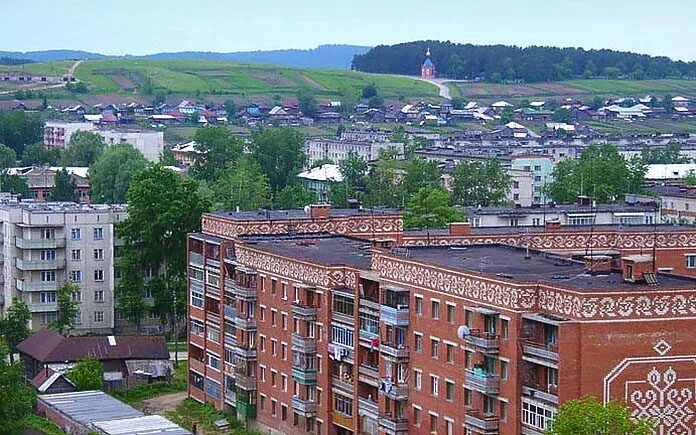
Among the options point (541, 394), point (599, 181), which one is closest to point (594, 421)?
point (541, 394)

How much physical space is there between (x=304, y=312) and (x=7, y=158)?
83998 mm

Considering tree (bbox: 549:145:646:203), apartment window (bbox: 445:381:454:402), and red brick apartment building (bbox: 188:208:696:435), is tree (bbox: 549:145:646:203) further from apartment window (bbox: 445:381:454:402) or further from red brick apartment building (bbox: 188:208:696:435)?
apartment window (bbox: 445:381:454:402)

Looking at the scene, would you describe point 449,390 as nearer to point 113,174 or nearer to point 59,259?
point 59,259

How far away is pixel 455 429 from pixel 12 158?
93187 mm

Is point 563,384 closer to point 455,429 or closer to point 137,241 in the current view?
point 455,429

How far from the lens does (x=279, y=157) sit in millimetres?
115250

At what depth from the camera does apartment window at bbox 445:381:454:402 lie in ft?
129

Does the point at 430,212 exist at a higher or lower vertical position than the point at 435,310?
lower

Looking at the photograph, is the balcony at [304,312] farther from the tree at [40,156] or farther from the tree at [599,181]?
the tree at [40,156]

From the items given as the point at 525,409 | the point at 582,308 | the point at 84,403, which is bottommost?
the point at 84,403

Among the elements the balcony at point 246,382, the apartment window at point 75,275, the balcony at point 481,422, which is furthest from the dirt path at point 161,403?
the balcony at point 481,422

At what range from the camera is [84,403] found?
168ft

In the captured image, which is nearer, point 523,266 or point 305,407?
point 523,266

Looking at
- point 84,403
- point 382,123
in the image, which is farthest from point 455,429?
Answer: point 382,123
